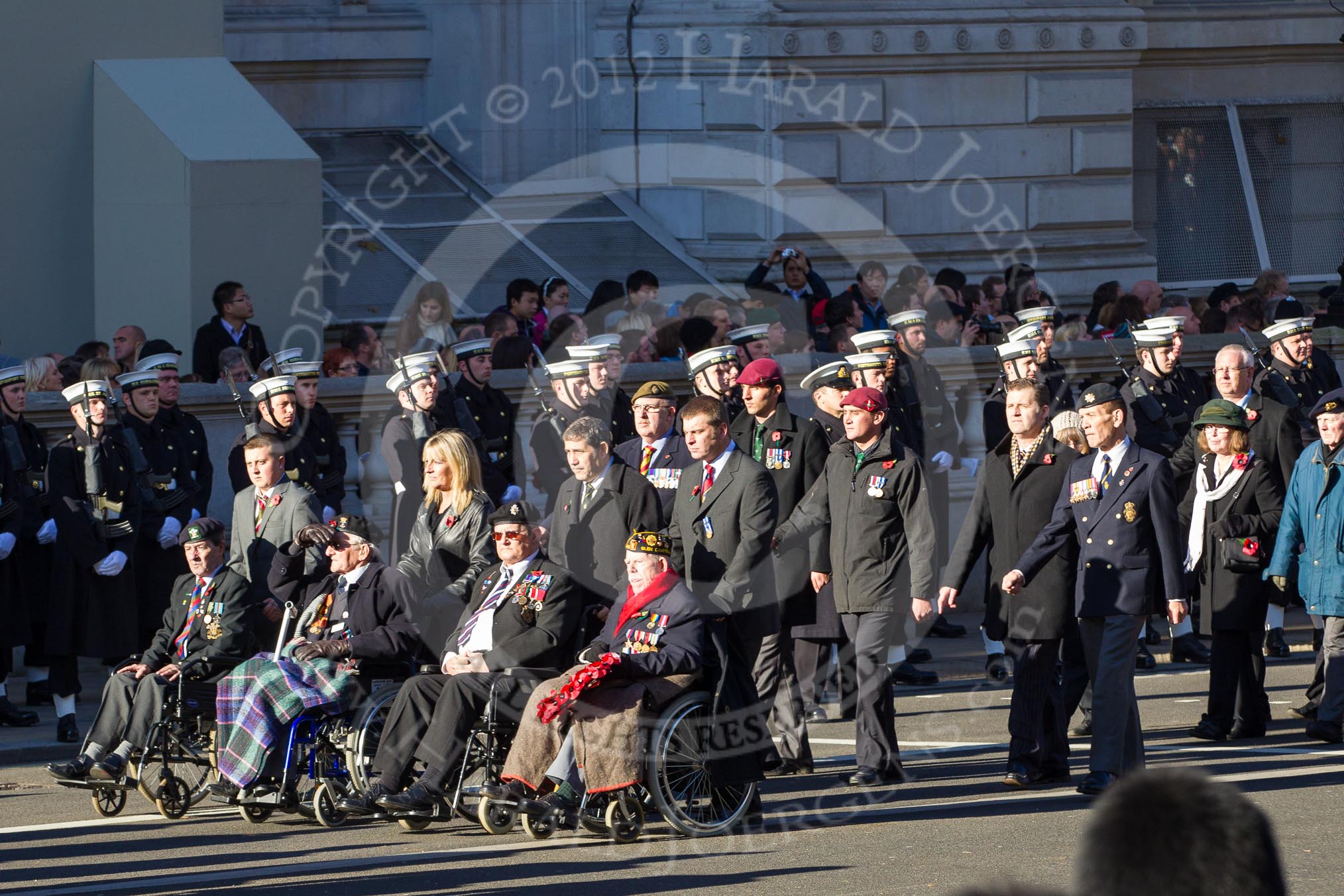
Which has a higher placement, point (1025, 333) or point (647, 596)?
point (1025, 333)

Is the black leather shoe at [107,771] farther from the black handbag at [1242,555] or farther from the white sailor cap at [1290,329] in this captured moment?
the white sailor cap at [1290,329]

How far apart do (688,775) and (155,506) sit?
4733mm

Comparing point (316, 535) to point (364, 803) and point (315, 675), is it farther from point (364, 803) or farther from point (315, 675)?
point (364, 803)

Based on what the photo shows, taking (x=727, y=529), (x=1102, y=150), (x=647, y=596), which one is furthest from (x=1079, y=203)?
(x=647, y=596)

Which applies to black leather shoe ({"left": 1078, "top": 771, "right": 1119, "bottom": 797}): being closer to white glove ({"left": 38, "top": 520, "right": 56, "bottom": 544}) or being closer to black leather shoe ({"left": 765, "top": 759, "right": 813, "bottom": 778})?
black leather shoe ({"left": 765, "top": 759, "right": 813, "bottom": 778})

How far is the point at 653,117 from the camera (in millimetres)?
22031

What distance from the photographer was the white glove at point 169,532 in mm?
12383

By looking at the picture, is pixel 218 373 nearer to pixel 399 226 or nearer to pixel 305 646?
pixel 305 646

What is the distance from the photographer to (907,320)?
49.5 feet

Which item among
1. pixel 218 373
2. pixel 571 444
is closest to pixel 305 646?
pixel 571 444

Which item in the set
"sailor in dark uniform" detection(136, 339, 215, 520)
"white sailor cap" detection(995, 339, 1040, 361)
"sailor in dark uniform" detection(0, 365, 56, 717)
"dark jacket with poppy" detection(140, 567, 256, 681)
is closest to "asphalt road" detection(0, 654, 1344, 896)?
"dark jacket with poppy" detection(140, 567, 256, 681)

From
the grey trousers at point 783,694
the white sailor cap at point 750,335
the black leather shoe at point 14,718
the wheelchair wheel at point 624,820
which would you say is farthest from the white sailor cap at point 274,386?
the wheelchair wheel at point 624,820

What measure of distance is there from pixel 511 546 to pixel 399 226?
12144mm

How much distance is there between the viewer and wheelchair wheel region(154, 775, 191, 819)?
9555 mm
